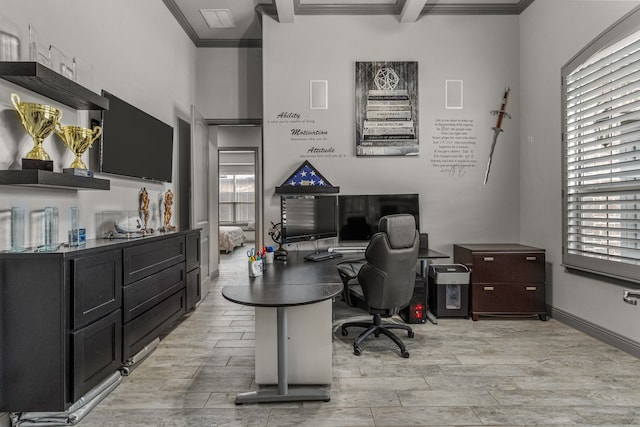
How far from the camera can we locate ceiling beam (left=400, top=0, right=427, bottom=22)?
391cm

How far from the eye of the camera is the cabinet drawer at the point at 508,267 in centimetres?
372

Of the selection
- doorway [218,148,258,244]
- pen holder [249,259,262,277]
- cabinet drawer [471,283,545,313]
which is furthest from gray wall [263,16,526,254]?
doorway [218,148,258,244]

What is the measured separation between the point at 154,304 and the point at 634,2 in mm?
4289

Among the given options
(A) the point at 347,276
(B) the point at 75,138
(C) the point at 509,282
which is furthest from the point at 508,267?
(B) the point at 75,138

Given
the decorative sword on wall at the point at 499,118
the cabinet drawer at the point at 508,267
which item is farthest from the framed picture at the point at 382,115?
the cabinet drawer at the point at 508,267

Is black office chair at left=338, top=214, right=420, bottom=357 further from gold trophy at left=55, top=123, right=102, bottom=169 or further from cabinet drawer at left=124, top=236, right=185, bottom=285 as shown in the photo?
gold trophy at left=55, top=123, right=102, bottom=169

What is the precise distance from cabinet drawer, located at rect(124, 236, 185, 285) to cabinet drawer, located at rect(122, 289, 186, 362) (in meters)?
0.30

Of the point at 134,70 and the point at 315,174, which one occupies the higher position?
the point at 134,70

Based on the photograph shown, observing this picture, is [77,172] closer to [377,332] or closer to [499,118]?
[377,332]

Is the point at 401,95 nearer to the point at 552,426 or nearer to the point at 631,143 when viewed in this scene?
the point at 631,143

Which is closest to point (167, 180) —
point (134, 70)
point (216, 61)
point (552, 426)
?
point (134, 70)

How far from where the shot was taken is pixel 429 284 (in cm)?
397

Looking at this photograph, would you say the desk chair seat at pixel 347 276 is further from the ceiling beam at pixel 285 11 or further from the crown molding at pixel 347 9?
Answer: the crown molding at pixel 347 9

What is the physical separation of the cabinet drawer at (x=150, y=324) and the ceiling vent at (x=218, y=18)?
3193 millimetres
